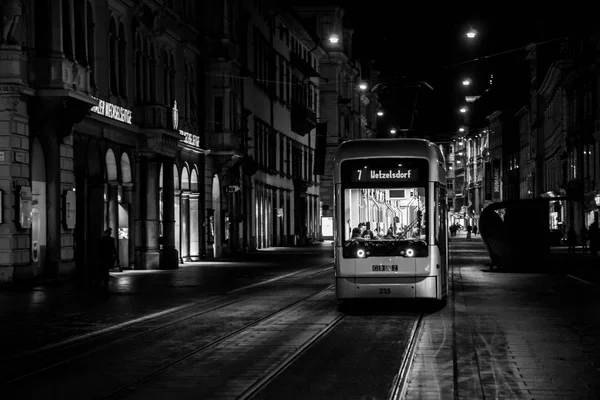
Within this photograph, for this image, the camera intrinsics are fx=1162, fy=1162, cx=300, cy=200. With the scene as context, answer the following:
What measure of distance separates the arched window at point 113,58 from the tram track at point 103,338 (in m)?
13.9

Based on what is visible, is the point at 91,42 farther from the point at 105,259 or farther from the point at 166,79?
the point at 166,79

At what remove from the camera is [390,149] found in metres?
21.7

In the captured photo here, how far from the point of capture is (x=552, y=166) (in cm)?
9988

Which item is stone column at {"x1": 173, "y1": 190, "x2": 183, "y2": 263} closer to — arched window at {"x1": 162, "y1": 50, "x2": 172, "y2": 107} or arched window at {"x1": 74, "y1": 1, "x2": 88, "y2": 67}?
arched window at {"x1": 162, "y1": 50, "x2": 172, "y2": 107}

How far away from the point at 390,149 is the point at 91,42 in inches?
664

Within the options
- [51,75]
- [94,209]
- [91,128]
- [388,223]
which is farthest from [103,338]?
[94,209]

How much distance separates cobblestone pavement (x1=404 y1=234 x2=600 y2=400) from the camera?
11.6m

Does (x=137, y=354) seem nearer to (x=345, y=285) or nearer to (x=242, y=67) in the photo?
(x=345, y=285)

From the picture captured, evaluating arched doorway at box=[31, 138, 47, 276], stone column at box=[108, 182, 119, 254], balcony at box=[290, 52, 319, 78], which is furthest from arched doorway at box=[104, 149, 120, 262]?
balcony at box=[290, 52, 319, 78]

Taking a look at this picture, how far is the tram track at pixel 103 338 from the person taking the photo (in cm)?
1427

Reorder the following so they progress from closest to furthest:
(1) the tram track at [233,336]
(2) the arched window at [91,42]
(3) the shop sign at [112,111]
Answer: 1. (1) the tram track at [233,336]
2. (2) the arched window at [91,42]
3. (3) the shop sign at [112,111]

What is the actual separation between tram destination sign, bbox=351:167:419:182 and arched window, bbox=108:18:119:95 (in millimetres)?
18373

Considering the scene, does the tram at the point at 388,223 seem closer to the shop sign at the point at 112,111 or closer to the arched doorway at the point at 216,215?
the shop sign at the point at 112,111

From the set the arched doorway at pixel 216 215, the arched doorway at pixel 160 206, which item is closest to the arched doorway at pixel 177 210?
the arched doorway at pixel 160 206
